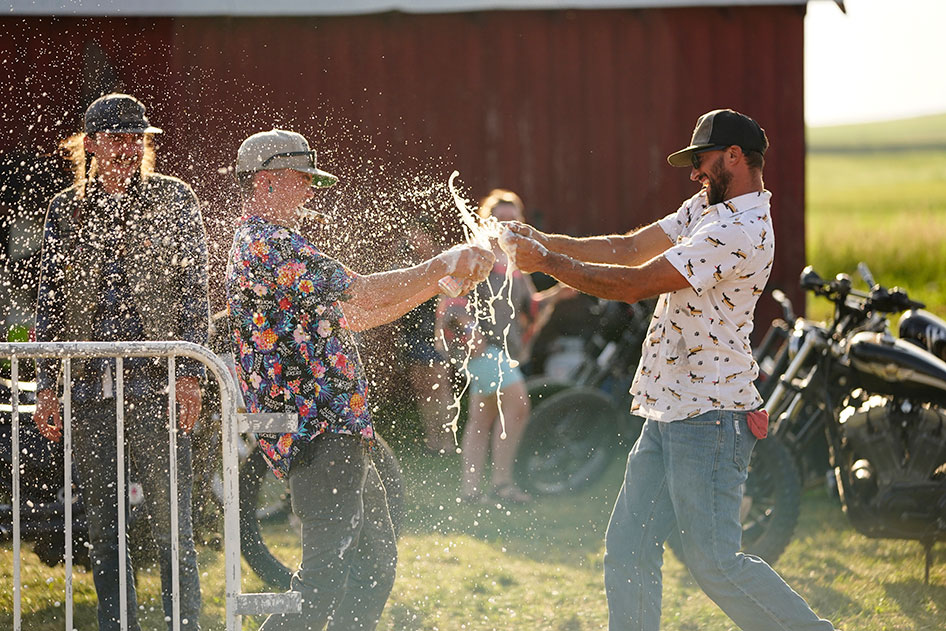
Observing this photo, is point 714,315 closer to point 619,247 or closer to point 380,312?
point 619,247

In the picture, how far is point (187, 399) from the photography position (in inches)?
163

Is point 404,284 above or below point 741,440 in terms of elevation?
above

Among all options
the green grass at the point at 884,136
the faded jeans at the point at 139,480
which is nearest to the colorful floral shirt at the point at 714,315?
the faded jeans at the point at 139,480

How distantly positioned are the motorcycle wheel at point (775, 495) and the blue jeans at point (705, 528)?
1.99m

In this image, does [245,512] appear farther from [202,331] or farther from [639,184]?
[639,184]

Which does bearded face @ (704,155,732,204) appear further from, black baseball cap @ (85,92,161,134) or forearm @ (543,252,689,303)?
black baseball cap @ (85,92,161,134)

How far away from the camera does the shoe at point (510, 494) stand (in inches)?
284

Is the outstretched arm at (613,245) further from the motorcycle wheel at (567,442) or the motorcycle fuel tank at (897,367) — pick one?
the motorcycle wheel at (567,442)

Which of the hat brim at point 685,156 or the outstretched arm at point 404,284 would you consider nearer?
the outstretched arm at point 404,284

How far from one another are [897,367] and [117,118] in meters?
3.81

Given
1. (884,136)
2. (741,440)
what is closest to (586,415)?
(741,440)

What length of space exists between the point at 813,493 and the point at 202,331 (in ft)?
16.1

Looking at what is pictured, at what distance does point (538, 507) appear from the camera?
7145 mm

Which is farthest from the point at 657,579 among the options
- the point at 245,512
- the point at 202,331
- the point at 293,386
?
the point at 245,512
